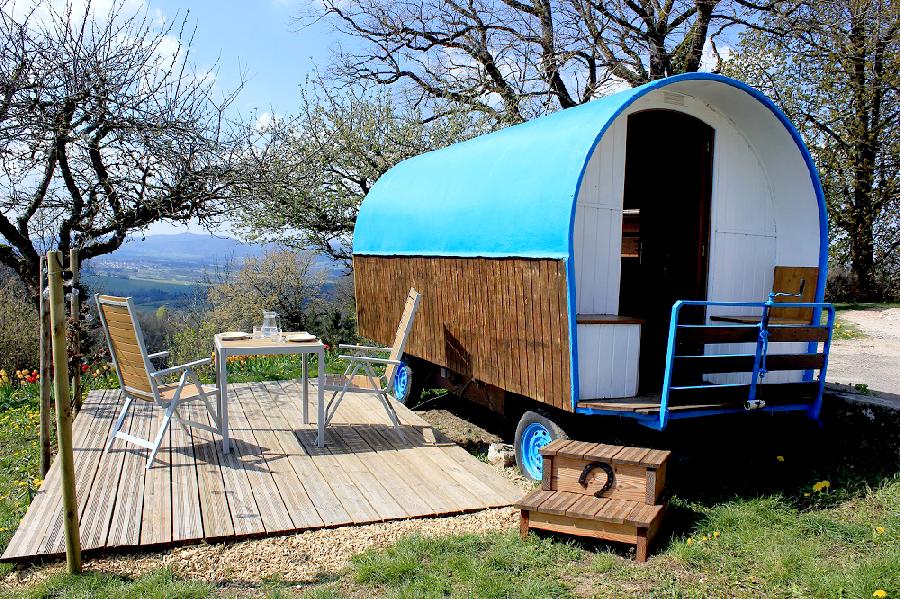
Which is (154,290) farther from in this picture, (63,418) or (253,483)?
(63,418)

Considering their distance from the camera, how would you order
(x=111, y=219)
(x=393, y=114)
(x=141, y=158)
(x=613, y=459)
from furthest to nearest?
1. (x=393, y=114)
2. (x=111, y=219)
3. (x=141, y=158)
4. (x=613, y=459)

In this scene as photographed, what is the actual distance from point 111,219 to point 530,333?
5.89 m

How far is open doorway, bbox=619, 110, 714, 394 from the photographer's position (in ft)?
19.5

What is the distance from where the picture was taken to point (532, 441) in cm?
561

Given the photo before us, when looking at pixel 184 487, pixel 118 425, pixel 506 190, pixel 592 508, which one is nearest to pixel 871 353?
pixel 506 190

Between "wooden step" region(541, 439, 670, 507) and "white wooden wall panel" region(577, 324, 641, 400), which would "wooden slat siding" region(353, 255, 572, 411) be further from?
"wooden step" region(541, 439, 670, 507)

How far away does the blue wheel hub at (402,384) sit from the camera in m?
8.31

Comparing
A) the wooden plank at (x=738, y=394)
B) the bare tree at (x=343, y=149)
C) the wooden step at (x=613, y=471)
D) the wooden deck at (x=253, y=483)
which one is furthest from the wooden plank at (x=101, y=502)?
the bare tree at (x=343, y=149)

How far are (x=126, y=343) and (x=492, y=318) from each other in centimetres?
295

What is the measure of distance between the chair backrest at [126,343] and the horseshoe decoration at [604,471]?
330 cm

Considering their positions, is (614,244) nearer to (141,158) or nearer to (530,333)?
(530,333)

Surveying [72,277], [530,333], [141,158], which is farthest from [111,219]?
[530,333]

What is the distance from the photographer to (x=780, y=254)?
6129 mm

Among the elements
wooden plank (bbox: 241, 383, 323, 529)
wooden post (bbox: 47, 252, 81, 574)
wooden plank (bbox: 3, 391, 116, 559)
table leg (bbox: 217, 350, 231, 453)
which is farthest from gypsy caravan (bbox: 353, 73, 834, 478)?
wooden plank (bbox: 3, 391, 116, 559)
